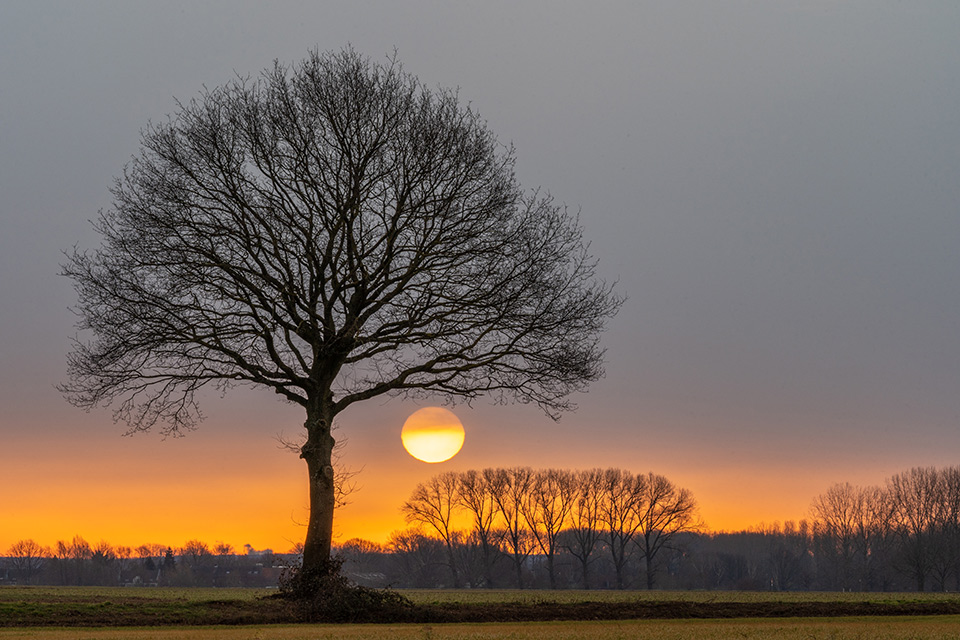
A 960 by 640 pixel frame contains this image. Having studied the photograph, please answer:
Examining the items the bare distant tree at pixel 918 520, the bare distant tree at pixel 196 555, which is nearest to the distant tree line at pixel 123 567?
the bare distant tree at pixel 196 555

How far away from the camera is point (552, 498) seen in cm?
10656

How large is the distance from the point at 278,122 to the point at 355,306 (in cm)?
511

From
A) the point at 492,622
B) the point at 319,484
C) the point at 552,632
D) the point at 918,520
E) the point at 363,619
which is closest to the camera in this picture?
the point at 552,632

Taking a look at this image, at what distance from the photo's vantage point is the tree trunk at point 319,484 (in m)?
21.4

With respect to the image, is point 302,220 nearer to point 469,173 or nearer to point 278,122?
point 278,122


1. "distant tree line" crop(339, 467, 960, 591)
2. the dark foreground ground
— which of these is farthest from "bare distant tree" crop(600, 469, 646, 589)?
the dark foreground ground

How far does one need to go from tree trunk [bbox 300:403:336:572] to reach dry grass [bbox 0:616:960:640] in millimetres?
3714

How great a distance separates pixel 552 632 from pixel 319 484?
8222 millimetres

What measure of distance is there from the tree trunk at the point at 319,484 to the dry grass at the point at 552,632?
3.71 m

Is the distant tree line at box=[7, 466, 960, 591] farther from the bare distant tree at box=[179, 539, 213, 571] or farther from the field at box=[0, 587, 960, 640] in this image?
the field at box=[0, 587, 960, 640]

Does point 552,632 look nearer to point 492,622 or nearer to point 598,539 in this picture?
point 492,622

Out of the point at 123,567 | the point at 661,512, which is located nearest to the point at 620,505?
the point at 661,512

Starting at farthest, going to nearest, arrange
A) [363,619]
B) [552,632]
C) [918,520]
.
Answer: [918,520]
[363,619]
[552,632]

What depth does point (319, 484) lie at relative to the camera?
21.8m
